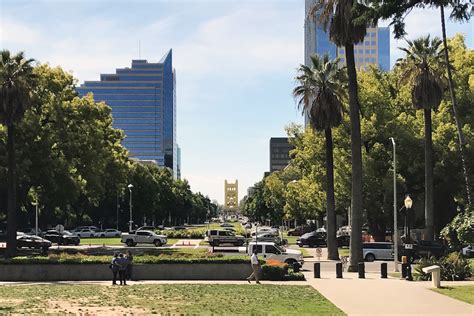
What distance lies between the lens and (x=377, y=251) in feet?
149

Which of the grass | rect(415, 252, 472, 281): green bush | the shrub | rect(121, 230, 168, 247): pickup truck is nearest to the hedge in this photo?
the shrub

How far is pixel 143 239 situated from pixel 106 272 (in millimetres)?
32324

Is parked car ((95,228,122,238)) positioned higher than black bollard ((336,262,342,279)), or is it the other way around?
black bollard ((336,262,342,279))

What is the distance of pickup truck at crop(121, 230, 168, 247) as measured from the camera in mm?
63312

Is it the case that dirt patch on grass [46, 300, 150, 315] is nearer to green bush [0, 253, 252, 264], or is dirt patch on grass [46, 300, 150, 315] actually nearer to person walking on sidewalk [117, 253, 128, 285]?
person walking on sidewalk [117, 253, 128, 285]

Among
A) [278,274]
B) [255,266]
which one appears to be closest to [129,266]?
[255,266]

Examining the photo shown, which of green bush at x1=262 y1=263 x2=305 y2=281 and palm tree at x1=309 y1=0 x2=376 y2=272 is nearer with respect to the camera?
green bush at x1=262 y1=263 x2=305 y2=281

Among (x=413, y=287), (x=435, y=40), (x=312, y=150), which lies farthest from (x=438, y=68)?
(x=413, y=287)

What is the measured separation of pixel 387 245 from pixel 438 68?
1343cm

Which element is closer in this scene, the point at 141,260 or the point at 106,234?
the point at 141,260

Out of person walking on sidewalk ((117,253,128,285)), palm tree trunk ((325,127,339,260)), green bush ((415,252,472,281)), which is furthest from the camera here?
palm tree trunk ((325,127,339,260))

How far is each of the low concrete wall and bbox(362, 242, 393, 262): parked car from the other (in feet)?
53.9

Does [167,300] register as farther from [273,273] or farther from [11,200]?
[11,200]

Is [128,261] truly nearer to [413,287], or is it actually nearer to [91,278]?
[91,278]
